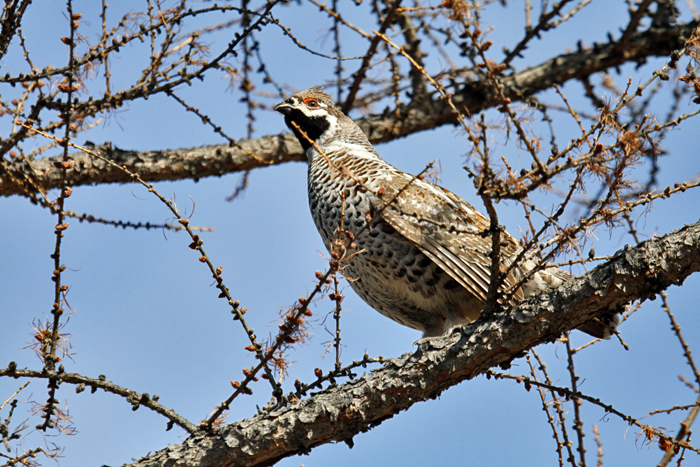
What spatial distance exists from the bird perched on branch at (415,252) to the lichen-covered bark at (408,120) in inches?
54.3

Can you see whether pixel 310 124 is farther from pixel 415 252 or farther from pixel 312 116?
pixel 415 252

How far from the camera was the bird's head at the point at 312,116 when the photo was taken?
6262mm

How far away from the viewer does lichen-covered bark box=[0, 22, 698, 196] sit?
20.3 ft

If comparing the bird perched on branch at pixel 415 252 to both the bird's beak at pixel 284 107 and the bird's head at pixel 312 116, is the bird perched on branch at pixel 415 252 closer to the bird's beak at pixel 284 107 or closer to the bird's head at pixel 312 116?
the bird's head at pixel 312 116

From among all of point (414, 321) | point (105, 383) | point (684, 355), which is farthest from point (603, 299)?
point (105, 383)

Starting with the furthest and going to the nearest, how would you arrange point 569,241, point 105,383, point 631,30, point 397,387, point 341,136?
point 631,30 → point 341,136 → point 397,387 → point 105,383 → point 569,241

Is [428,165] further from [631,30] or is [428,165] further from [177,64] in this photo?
[631,30]

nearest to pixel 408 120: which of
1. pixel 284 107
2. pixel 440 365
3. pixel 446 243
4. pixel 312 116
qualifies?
pixel 312 116

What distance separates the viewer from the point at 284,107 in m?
6.25

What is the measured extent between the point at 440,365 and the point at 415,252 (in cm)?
107

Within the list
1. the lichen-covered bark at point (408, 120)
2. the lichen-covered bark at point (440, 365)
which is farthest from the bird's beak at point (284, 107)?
the lichen-covered bark at point (440, 365)

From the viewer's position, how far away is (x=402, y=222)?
174 inches

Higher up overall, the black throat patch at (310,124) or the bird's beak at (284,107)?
the bird's beak at (284,107)

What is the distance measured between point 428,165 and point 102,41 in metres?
2.52
